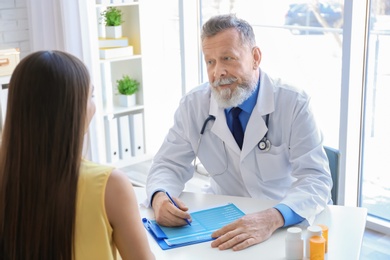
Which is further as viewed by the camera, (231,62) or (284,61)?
(284,61)

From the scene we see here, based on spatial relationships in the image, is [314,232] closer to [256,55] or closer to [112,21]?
[256,55]

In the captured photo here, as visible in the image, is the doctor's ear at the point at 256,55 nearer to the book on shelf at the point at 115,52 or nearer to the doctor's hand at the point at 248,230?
the doctor's hand at the point at 248,230

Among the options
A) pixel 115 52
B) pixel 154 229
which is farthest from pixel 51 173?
pixel 115 52

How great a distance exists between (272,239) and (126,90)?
272 centimetres

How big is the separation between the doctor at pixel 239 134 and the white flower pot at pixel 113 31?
1.96 meters

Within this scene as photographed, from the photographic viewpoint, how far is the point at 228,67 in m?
2.20

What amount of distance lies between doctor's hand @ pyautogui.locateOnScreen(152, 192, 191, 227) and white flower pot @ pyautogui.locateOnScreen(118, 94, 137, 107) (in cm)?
240

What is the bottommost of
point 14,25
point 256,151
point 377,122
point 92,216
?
point 377,122

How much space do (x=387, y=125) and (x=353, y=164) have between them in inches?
22.1

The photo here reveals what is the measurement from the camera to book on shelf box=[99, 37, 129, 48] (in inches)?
160

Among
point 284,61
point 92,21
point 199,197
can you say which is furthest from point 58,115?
point 284,61

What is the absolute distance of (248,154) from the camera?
211 centimetres

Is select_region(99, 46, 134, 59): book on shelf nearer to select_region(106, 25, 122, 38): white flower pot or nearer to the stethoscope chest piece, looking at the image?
select_region(106, 25, 122, 38): white flower pot

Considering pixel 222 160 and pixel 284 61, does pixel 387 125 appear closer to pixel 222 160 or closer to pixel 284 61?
pixel 284 61
